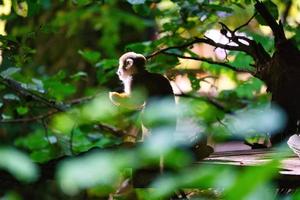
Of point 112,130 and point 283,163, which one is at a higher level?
point 283,163

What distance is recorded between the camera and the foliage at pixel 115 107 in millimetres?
564

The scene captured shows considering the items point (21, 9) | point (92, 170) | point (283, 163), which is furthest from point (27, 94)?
point (92, 170)

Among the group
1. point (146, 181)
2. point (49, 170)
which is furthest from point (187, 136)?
point (49, 170)

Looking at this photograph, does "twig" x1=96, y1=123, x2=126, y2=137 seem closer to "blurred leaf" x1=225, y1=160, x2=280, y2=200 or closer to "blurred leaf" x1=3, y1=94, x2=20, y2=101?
"blurred leaf" x1=3, y1=94, x2=20, y2=101

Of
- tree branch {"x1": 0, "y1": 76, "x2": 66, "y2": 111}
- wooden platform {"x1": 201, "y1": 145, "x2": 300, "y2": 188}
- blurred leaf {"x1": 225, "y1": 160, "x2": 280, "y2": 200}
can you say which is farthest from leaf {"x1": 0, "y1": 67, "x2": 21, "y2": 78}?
blurred leaf {"x1": 225, "y1": 160, "x2": 280, "y2": 200}

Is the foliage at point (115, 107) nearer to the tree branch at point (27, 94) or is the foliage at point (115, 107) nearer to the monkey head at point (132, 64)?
the tree branch at point (27, 94)

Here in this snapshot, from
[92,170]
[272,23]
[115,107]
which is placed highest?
[272,23]

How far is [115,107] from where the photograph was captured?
2199 millimetres

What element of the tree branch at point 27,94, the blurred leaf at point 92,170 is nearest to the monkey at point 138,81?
the tree branch at point 27,94

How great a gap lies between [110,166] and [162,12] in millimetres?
1934

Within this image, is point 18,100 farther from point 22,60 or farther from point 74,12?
point 74,12

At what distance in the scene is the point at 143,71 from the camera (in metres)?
1.66

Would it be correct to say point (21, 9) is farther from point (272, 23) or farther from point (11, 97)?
point (272, 23)

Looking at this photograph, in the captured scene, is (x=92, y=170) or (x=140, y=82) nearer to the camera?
(x=92, y=170)
